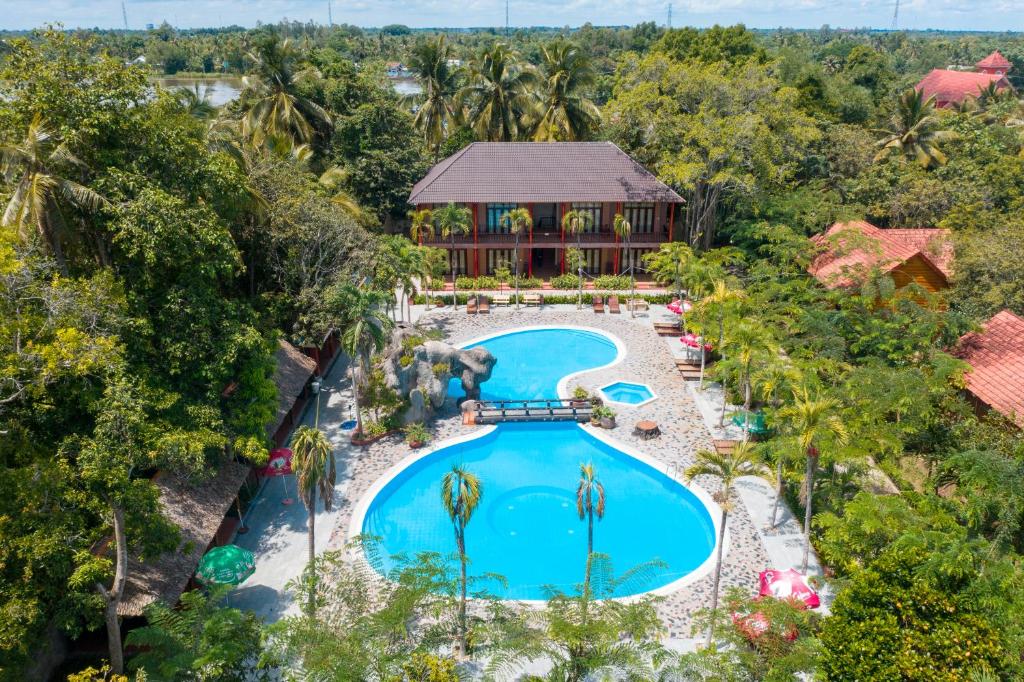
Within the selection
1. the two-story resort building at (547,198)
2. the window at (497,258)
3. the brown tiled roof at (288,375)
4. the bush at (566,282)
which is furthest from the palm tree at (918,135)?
the brown tiled roof at (288,375)

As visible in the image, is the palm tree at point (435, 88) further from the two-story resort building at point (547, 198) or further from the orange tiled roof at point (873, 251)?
the orange tiled roof at point (873, 251)

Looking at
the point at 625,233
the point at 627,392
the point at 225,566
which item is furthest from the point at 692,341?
the point at 225,566

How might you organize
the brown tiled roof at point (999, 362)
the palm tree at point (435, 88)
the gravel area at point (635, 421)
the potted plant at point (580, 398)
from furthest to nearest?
the palm tree at point (435, 88), the potted plant at point (580, 398), the brown tiled roof at point (999, 362), the gravel area at point (635, 421)

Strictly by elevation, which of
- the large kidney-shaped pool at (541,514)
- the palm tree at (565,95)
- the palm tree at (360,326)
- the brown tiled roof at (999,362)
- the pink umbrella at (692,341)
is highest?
the palm tree at (565,95)

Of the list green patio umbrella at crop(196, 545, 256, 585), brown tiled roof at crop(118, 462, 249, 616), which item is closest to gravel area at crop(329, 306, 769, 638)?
green patio umbrella at crop(196, 545, 256, 585)

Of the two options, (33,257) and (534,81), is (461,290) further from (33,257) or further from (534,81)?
(33,257)

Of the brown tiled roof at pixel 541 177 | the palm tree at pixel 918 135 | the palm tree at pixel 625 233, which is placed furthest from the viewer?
the palm tree at pixel 918 135
